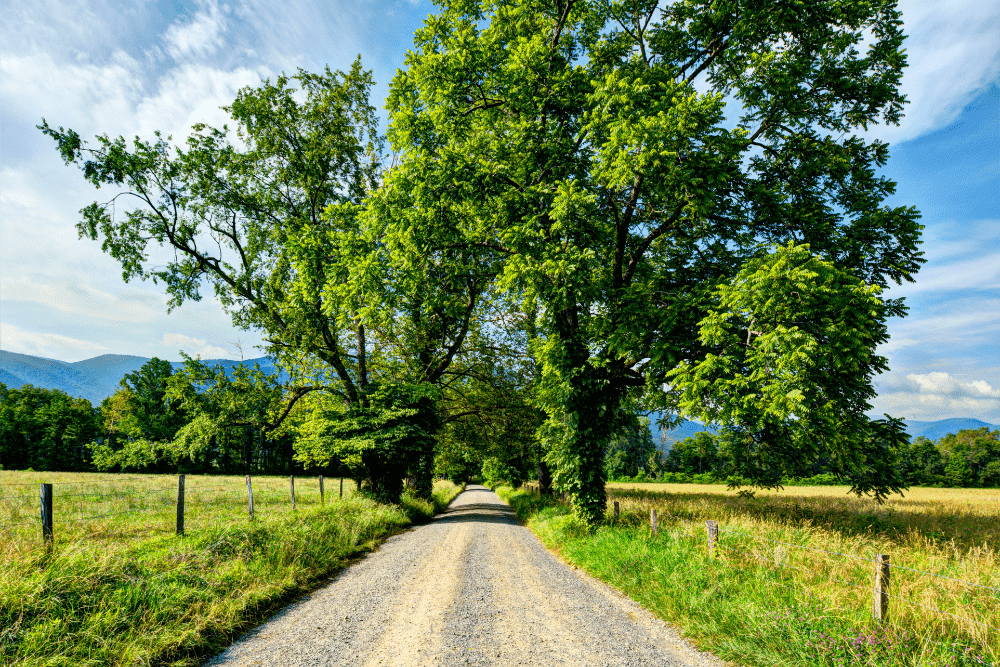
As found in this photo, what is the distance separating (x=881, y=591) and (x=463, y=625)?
5307mm

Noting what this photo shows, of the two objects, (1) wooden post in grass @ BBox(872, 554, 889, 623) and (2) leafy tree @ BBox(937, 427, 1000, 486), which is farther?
(2) leafy tree @ BBox(937, 427, 1000, 486)

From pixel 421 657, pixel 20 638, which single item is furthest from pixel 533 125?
pixel 20 638

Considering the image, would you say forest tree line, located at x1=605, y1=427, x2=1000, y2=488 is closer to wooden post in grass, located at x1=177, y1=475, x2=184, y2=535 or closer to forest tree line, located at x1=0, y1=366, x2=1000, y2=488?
forest tree line, located at x1=0, y1=366, x2=1000, y2=488

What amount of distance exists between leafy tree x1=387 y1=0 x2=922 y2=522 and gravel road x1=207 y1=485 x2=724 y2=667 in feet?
15.7

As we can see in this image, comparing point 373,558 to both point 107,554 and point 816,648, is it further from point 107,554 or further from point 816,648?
point 816,648

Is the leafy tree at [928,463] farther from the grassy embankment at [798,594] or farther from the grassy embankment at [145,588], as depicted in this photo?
the grassy embankment at [145,588]

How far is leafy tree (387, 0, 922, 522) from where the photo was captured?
9.89 m

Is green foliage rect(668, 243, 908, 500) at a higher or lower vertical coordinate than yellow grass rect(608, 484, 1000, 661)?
higher

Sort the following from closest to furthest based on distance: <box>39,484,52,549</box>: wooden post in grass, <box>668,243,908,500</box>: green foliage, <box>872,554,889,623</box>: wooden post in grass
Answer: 1. <box>872,554,889,623</box>: wooden post in grass
2. <box>39,484,52,549</box>: wooden post in grass
3. <box>668,243,908,500</box>: green foliage

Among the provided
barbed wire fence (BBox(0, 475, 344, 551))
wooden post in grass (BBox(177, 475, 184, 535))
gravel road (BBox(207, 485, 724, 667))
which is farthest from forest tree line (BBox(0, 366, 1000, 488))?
wooden post in grass (BBox(177, 475, 184, 535))

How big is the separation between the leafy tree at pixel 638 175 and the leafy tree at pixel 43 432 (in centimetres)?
8112

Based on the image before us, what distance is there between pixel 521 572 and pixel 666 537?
137 inches

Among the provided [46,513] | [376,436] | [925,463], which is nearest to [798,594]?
[46,513]

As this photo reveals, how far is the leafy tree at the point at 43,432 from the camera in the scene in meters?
63.3
